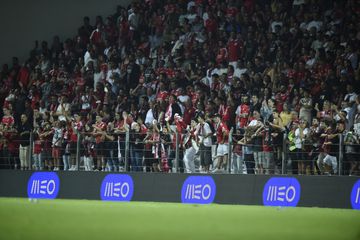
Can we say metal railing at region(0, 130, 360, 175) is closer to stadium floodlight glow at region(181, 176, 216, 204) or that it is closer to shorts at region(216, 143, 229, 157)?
shorts at region(216, 143, 229, 157)

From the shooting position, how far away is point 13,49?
30.8m

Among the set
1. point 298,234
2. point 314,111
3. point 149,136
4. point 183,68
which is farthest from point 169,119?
point 298,234

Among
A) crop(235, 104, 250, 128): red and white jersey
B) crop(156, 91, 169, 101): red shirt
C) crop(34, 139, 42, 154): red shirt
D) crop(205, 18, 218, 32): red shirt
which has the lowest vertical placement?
crop(34, 139, 42, 154): red shirt

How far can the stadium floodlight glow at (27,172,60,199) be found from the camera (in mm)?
21234

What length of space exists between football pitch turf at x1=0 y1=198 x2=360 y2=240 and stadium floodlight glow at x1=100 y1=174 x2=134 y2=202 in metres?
6.50

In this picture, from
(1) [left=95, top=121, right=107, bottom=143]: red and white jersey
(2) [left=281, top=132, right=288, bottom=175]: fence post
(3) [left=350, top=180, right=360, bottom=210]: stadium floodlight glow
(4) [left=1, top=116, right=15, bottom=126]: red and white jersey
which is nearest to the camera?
(3) [left=350, top=180, right=360, bottom=210]: stadium floodlight glow

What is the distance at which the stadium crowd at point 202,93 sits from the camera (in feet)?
60.7

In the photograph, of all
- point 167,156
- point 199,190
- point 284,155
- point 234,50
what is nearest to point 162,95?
point 234,50

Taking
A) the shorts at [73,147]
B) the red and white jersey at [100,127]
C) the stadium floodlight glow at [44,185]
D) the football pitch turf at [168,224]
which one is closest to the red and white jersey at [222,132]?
the red and white jersey at [100,127]

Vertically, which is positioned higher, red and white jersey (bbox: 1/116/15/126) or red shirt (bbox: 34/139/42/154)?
red and white jersey (bbox: 1/116/15/126)

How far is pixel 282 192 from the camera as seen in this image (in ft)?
58.8

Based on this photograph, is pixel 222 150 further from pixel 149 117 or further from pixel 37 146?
pixel 37 146

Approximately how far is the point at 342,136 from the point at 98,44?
12241mm

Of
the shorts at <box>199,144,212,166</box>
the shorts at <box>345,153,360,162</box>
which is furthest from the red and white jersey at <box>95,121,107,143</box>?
the shorts at <box>345,153,360,162</box>
